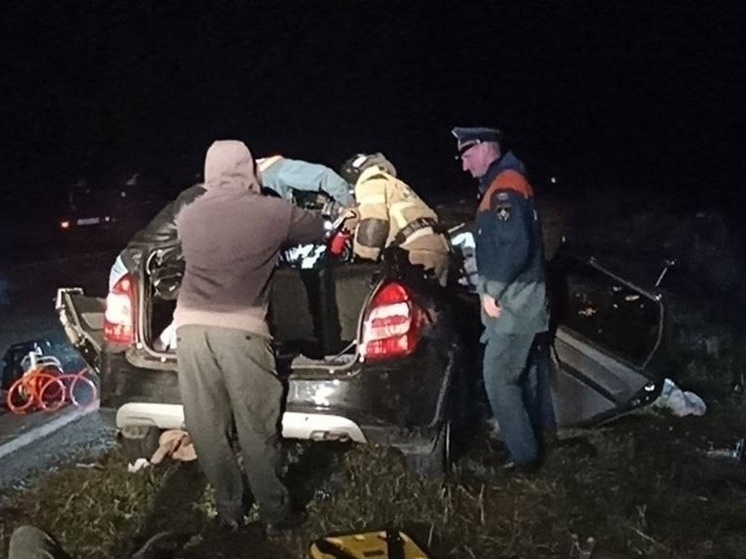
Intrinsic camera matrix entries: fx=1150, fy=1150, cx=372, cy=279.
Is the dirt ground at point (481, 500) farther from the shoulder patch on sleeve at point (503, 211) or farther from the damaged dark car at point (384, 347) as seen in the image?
the shoulder patch on sleeve at point (503, 211)

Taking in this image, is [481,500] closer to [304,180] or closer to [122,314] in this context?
[122,314]

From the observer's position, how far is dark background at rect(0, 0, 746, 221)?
29.5 meters

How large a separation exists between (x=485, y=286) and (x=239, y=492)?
5.21 feet

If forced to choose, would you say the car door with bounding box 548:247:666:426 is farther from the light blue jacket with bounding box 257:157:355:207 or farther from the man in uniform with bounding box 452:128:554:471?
the light blue jacket with bounding box 257:157:355:207

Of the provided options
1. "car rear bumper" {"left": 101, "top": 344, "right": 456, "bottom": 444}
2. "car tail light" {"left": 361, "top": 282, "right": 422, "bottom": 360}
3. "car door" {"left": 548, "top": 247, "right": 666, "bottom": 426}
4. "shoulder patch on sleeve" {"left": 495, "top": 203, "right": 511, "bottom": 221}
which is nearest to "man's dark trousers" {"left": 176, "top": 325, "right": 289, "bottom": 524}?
"car rear bumper" {"left": 101, "top": 344, "right": 456, "bottom": 444}

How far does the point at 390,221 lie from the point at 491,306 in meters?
0.97

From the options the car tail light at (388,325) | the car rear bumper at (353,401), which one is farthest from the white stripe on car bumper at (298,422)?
the car tail light at (388,325)

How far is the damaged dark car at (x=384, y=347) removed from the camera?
5.32 metres

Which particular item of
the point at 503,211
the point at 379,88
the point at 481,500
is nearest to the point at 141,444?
the point at 481,500

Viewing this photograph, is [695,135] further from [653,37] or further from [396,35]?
[396,35]

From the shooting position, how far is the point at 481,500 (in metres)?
5.46

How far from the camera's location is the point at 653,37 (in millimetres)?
49062

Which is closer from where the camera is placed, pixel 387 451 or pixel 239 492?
pixel 239 492

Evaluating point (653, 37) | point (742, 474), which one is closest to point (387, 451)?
point (742, 474)
